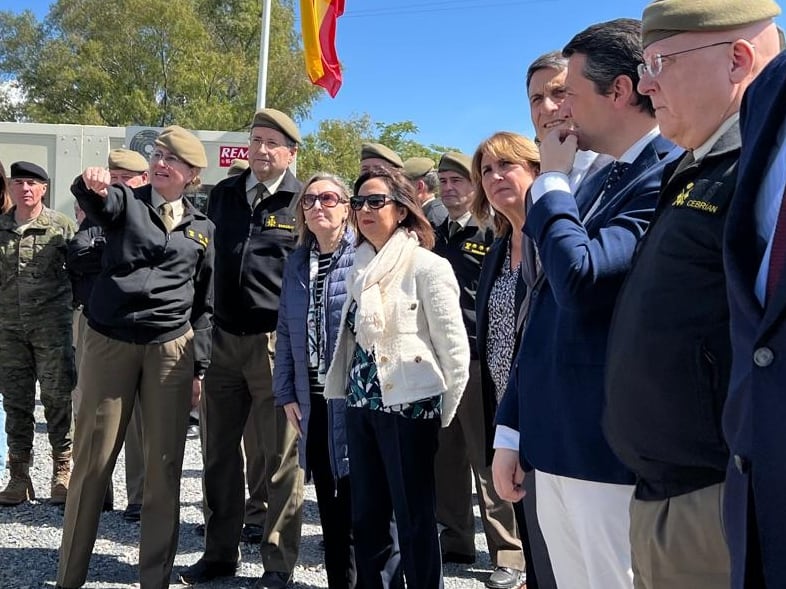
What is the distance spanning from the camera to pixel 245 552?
14.7 ft

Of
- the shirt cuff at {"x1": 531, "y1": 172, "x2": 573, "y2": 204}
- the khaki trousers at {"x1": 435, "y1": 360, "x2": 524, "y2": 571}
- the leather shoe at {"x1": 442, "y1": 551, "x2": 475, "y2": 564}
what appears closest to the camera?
the shirt cuff at {"x1": 531, "y1": 172, "x2": 573, "y2": 204}

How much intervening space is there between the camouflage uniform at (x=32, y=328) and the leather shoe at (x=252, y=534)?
1.59 metres

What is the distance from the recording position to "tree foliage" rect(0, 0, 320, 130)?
30.7 metres

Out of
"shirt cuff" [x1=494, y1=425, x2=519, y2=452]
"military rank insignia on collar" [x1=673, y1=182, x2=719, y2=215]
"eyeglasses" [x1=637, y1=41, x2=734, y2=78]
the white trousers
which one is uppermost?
"eyeglasses" [x1=637, y1=41, x2=734, y2=78]

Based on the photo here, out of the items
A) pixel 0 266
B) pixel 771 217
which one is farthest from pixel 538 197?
pixel 0 266

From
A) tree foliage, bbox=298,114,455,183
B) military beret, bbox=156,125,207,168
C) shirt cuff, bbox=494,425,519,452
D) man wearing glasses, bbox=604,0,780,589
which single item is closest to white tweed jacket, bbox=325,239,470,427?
shirt cuff, bbox=494,425,519,452

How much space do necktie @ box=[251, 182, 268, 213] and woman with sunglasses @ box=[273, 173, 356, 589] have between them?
488 millimetres

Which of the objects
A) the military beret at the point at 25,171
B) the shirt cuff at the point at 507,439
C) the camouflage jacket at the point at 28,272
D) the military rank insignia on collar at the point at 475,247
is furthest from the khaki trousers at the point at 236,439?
the military beret at the point at 25,171

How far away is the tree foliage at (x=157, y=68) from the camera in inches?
1207

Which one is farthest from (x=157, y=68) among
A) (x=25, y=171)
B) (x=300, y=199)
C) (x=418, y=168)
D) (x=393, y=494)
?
(x=393, y=494)

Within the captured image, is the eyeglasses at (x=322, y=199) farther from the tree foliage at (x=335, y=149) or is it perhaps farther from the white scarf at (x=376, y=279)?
the tree foliage at (x=335, y=149)

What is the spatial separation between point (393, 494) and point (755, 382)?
2.23m

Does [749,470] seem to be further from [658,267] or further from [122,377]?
[122,377]

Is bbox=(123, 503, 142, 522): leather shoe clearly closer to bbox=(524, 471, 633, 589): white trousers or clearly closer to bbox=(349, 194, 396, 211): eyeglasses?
bbox=(349, 194, 396, 211): eyeglasses
